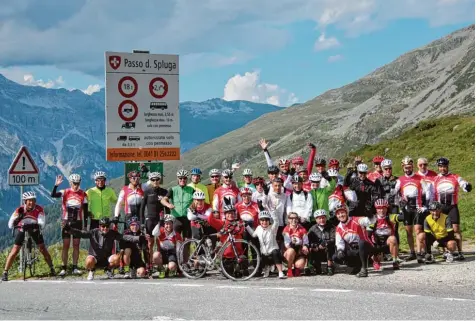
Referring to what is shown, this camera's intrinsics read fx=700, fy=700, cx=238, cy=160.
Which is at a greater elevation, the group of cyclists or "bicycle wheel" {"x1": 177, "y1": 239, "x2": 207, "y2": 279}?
the group of cyclists

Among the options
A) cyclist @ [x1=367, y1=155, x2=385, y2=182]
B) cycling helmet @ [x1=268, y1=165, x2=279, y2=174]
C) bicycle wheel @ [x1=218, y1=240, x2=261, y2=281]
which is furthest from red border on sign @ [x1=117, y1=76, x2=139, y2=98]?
cyclist @ [x1=367, y1=155, x2=385, y2=182]

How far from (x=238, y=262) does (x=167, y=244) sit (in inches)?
71.5

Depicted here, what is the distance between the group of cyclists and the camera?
1459 cm

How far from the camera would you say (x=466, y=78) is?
193m

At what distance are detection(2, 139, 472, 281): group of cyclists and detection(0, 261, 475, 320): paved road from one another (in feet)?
2.25

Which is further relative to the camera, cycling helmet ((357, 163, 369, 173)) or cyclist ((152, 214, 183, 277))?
cycling helmet ((357, 163, 369, 173))

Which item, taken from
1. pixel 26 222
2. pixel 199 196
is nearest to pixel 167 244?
pixel 199 196

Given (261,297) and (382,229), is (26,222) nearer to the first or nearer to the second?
(261,297)

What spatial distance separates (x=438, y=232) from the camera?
15336 millimetres

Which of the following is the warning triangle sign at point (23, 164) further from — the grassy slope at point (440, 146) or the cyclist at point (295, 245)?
the grassy slope at point (440, 146)

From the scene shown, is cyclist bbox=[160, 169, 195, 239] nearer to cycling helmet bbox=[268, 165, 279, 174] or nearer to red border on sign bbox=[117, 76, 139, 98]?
cycling helmet bbox=[268, 165, 279, 174]

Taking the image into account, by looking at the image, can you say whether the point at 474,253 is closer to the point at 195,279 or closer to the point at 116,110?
the point at 195,279

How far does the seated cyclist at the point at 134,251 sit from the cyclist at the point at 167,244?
0.34 meters

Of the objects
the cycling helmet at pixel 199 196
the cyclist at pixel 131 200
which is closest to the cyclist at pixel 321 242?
the cycling helmet at pixel 199 196
